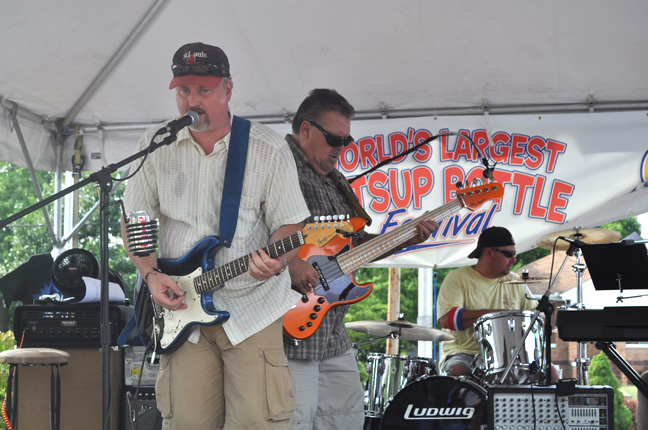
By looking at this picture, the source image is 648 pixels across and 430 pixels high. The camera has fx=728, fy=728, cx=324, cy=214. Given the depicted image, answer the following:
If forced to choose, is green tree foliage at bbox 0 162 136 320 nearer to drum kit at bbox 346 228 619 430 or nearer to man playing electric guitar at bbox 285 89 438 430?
drum kit at bbox 346 228 619 430

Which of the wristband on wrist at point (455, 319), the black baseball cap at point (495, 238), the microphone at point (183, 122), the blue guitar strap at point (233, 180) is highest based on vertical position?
the microphone at point (183, 122)

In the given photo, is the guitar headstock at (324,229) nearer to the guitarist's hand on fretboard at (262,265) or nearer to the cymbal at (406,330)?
the guitarist's hand on fretboard at (262,265)

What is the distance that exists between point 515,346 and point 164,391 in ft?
8.90

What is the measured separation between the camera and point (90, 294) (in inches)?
193

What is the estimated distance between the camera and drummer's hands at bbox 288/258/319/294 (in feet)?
10.4

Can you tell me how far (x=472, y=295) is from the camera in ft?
18.0

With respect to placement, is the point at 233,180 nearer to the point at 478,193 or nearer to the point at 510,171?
the point at 478,193

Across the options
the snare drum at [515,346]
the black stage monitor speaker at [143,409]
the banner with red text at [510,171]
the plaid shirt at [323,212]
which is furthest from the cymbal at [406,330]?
the plaid shirt at [323,212]

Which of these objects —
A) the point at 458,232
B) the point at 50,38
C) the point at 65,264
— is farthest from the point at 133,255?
the point at 458,232

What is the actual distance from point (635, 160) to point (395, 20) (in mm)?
2116

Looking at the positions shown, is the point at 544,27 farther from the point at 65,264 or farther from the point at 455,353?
the point at 65,264

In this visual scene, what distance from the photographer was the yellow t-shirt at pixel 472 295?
211 inches

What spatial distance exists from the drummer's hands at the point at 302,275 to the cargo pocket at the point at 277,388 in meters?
0.55

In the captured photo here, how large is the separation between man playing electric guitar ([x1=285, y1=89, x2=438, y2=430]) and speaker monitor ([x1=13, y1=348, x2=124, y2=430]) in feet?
6.15
